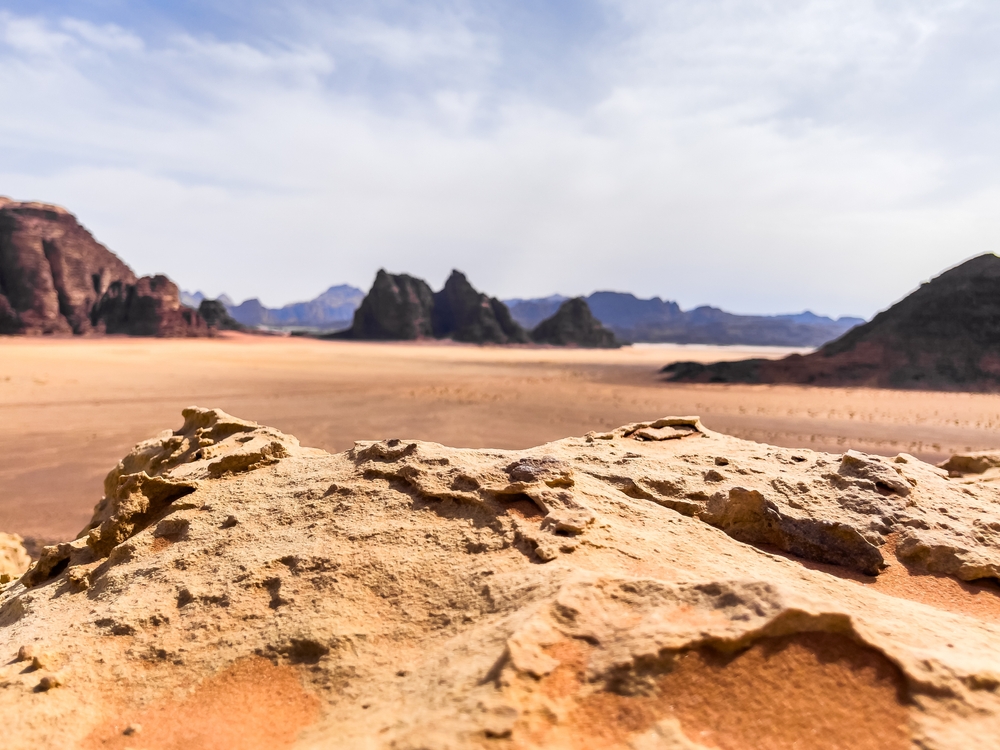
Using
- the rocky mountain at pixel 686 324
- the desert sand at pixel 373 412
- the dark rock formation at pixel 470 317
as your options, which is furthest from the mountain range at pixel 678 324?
the desert sand at pixel 373 412

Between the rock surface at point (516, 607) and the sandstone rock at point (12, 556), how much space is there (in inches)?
62.1

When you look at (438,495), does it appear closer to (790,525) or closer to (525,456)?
(525,456)

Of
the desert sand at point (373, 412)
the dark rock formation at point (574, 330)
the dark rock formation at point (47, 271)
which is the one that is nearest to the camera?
the desert sand at point (373, 412)

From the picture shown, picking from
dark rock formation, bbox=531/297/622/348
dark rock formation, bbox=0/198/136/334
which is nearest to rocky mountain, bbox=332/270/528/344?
dark rock formation, bbox=531/297/622/348

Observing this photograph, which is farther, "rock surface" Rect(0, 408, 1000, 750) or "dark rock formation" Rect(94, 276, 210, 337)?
"dark rock formation" Rect(94, 276, 210, 337)

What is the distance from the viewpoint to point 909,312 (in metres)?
21.7

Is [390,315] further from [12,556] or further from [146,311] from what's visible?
[12,556]

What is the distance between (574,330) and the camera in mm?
58406

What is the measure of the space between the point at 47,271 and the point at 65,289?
1714mm

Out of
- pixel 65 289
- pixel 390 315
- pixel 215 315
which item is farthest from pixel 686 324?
pixel 65 289

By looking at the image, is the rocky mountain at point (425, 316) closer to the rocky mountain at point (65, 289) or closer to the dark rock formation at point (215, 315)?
the dark rock formation at point (215, 315)

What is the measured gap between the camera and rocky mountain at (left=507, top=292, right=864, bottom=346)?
96.7 m

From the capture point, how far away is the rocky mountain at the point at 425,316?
58000 mm

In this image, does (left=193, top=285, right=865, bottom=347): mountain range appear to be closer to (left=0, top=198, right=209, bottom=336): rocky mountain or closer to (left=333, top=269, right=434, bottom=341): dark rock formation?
(left=333, top=269, right=434, bottom=341): dark rock formation
